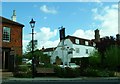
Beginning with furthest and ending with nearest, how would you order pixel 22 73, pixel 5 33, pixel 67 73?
pixel 5 33, pixel 67 73, pixel 22 73

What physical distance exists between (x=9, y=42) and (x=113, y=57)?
52.8ft

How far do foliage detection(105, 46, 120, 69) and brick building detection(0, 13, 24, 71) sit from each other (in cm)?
1421

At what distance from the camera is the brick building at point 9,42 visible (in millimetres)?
39844

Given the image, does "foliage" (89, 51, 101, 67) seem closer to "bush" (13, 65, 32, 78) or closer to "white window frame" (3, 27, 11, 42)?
"white window frame" (3, 27, 11, 42)

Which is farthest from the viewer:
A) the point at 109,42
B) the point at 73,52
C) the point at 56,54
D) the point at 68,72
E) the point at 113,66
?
the point at 56,54

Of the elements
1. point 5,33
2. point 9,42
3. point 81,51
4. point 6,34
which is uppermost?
point 5,33

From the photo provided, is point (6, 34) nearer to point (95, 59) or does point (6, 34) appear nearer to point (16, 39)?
point (16, 39)

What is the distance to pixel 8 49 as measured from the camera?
1588 inches

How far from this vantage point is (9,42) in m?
40.8

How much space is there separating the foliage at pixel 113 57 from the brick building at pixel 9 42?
14.2 meters

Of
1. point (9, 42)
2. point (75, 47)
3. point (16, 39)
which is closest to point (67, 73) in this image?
point (9, 42)

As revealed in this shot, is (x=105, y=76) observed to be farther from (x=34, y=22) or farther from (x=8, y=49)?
(x=8, y=49)

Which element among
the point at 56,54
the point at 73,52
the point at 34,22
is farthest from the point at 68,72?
the point at 56,54

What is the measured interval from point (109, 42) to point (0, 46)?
2521cm
